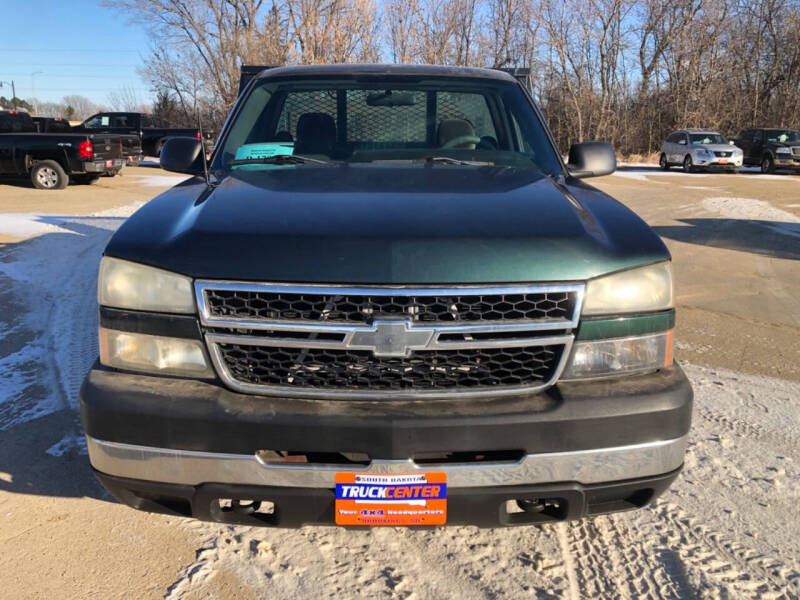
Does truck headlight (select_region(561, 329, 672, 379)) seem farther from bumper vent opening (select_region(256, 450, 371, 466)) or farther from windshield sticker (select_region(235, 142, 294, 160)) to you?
windshield sticker (select_region(235, 142, 294, 160))

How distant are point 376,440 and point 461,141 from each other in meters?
2.06

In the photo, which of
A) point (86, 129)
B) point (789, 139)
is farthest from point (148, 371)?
point (789, 139)

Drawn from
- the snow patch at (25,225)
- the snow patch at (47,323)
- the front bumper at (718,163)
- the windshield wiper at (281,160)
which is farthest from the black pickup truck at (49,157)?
the front bumper at (718,163)

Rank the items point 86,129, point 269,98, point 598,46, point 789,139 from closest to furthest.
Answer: point 269,98 < point 86,129 < point 789,139 < point 598,46

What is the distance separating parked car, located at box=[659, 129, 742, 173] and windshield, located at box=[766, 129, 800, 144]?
4.80 feet

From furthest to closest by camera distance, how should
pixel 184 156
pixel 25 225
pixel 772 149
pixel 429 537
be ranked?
pixel 772 149
pixel 25 225
pixel 184 156
pixel 429 537

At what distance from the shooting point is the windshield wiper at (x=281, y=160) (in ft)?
10.4

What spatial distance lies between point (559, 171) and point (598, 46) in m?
41.6

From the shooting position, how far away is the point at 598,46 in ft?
133

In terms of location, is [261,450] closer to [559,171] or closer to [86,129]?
[559,171]

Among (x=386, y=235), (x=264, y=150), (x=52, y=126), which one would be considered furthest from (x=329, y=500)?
(x=52, y=126)

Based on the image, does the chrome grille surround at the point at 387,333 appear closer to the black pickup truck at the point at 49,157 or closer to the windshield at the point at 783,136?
the black pickup truck at the point at 49,157

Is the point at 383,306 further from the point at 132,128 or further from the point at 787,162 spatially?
the point at 787,162

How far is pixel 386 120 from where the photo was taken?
11.9 ft
